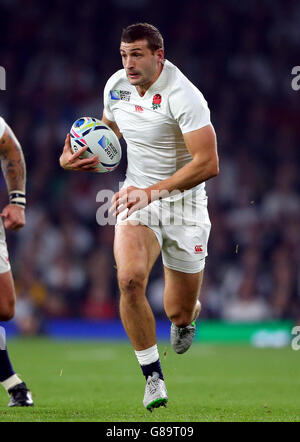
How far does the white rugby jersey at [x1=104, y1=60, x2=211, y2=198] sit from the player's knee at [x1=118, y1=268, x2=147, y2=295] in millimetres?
878

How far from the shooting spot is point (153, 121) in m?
6.40

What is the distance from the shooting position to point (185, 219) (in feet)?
21.9

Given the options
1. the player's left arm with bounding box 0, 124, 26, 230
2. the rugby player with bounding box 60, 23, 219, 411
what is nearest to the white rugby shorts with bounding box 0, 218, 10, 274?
the player's left arm with bounding box 0, 124, 26, 230

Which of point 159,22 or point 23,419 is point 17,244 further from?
point 23,419

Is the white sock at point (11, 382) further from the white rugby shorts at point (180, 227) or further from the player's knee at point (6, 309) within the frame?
the white rugby shorts at point (180, 227)

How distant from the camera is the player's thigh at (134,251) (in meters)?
5.94

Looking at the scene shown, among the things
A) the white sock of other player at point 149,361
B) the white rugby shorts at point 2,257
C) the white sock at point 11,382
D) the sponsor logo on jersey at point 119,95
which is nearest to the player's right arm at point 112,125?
the sponsor logo on jersey at point 119,95

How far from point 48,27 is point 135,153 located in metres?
12.6

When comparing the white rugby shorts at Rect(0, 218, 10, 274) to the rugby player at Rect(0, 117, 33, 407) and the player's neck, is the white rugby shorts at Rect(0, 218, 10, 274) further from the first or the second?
the player's neck

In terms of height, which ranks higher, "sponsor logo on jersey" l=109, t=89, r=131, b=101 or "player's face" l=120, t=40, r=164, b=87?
"player's face" l=120, t=40, r=164, b=87

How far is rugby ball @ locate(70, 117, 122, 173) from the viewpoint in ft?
20.8

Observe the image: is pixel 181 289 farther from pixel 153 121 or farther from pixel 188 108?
pixel 188 108
